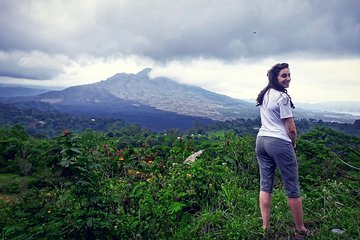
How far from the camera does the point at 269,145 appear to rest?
3350 mm

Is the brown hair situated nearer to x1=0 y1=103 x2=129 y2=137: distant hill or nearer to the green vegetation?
the green vegetation

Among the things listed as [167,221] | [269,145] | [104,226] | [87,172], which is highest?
[269,145]

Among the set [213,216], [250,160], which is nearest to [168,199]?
[213,216]

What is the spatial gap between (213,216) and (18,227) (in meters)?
2.18

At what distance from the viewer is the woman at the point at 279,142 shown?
3293mm

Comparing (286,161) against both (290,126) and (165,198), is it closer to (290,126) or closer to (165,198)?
(290,126)

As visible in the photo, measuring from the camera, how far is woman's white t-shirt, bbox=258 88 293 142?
3287 millimetres

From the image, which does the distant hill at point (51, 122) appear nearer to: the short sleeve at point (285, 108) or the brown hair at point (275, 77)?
the brown hair at point (275, 77)

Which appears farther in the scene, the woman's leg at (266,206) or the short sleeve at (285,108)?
the woman's leg at (266,206)

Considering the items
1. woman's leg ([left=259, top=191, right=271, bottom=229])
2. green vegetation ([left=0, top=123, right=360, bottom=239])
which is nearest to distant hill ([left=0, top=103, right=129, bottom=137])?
green vegetation ([left=0, top=123, right=360, bottom=239])

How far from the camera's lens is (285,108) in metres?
3.27

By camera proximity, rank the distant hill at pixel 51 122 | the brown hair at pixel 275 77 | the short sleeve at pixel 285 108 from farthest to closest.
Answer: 1. the distant hill at pixel 51 122
2. the brown hair at pixel 275 77
3. the short sleeve at pixel 285 108

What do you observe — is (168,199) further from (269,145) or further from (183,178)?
(269,145)

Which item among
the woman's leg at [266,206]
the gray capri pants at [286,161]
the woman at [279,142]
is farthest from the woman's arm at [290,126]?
the woman's leg at [266,206]
